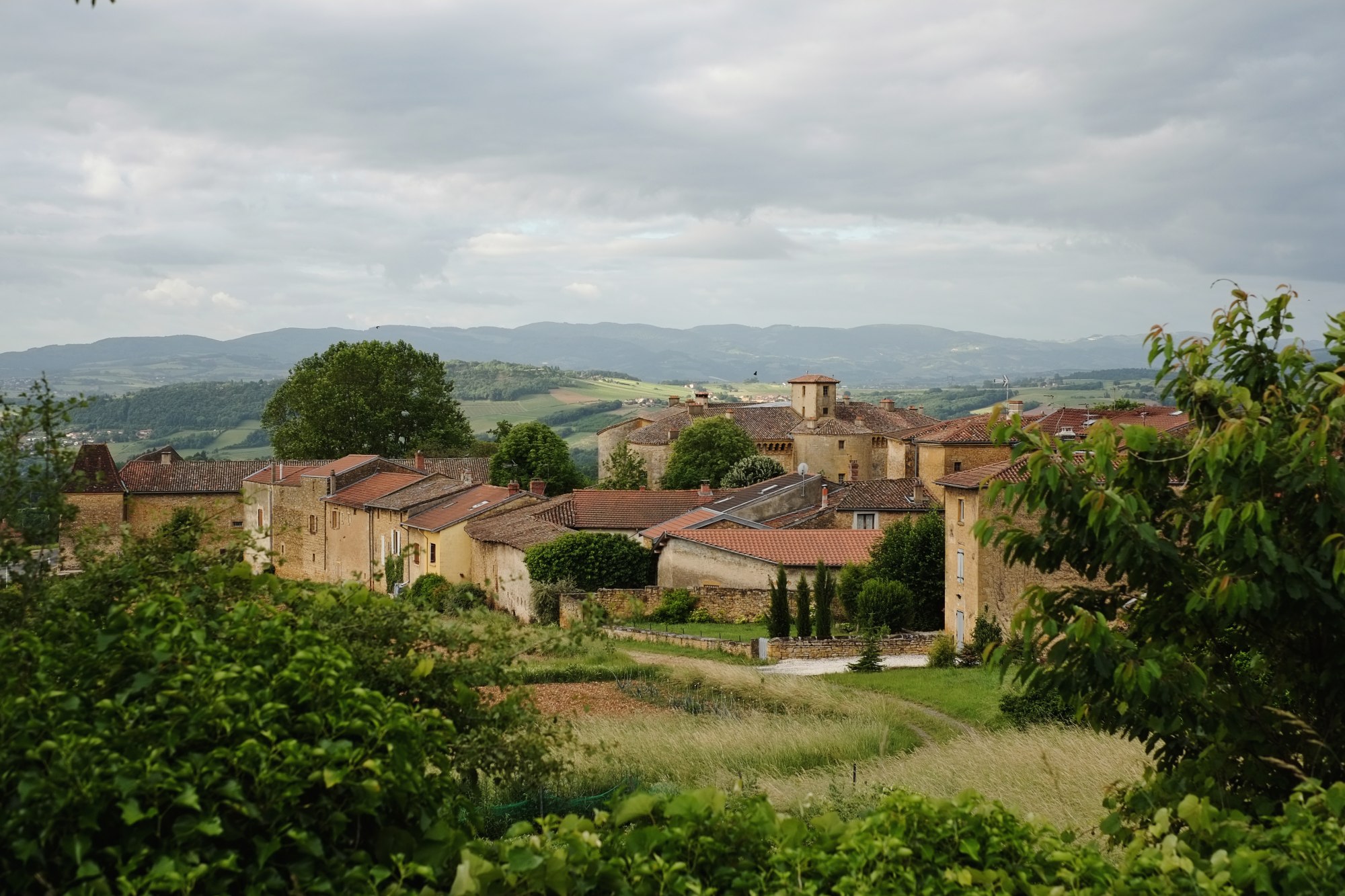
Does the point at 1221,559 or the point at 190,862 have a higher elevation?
the point at 1221,559

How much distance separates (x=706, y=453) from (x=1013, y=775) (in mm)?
61576

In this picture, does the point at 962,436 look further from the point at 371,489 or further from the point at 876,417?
the point at 876,417

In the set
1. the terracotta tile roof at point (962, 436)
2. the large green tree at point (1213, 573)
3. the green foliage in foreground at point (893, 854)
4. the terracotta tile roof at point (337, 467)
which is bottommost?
the terracotta tile roof at point (337, 467)

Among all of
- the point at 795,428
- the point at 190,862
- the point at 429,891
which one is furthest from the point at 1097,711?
the point at 795,428

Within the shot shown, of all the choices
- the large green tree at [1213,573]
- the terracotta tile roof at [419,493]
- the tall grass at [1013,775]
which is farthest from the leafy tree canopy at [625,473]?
the large green tree at [1213,573]

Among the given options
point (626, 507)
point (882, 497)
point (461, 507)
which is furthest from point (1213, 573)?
point (626, 507)

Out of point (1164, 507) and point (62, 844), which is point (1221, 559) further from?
point (62, 844)

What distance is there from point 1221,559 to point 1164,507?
0.80 m

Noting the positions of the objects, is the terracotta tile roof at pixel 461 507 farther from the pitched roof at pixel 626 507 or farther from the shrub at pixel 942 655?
the shrub at pixel 942 655

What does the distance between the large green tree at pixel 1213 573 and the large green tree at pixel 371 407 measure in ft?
228

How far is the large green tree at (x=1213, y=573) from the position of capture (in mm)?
6098

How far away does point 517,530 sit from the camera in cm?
4309

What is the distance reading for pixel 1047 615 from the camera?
659cm

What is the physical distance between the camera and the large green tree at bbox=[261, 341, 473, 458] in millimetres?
74188
